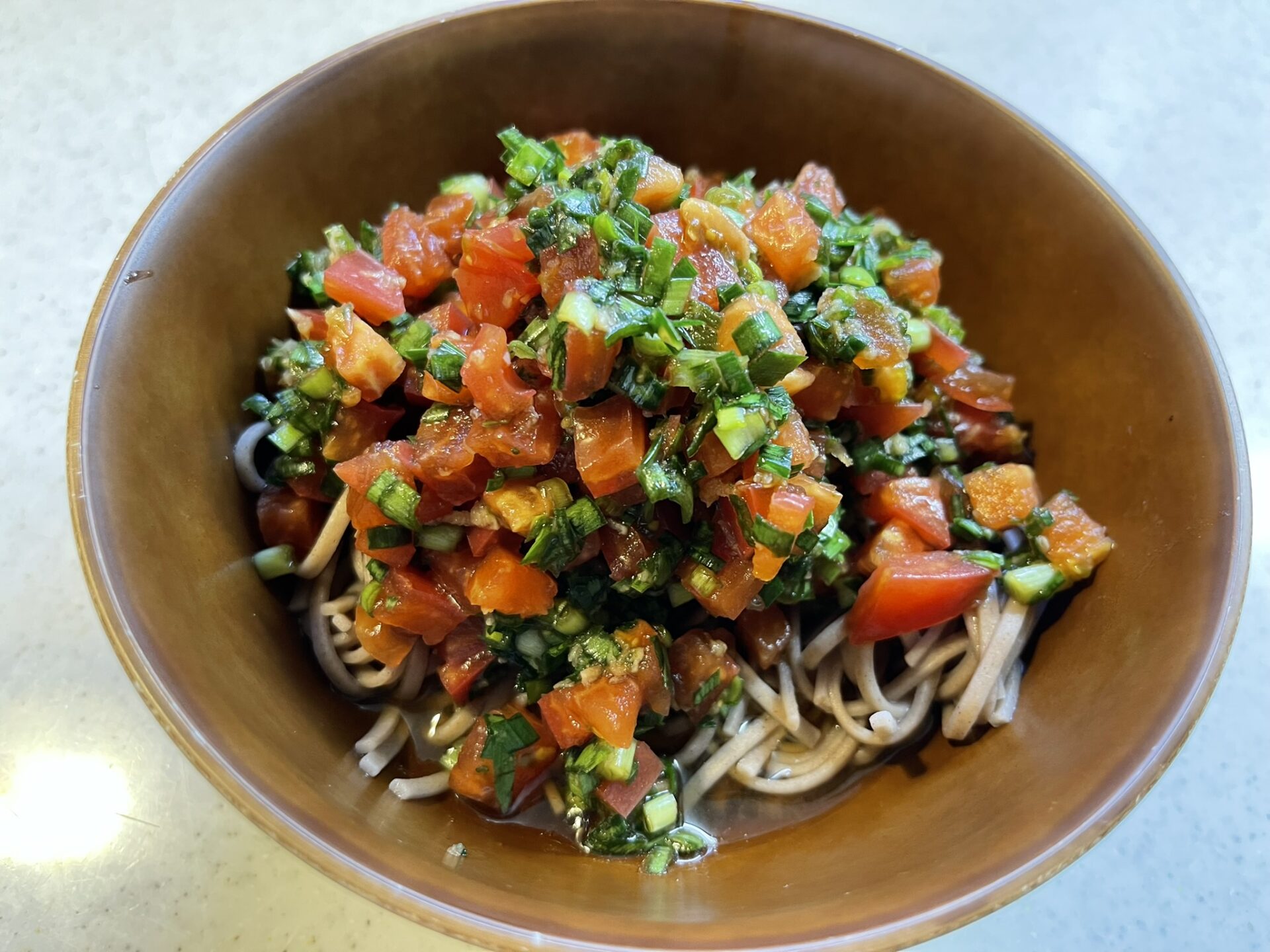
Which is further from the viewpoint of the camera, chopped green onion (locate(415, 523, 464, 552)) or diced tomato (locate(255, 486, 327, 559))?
diced tomato (locate(255, 486, 327, 559))

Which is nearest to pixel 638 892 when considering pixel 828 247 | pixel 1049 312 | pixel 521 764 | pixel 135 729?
pixel 521 764

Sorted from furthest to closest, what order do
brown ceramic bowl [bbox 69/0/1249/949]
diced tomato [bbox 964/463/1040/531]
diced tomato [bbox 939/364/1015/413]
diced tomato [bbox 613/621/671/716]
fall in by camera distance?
diced tomato [bbox 939/364/1015/413]
diced tomato [bbox 964/463/1040/531]
diced tomato [bbox 613/621/671/716]
brown ceramic bowl [bbox 69/0/1249/949]

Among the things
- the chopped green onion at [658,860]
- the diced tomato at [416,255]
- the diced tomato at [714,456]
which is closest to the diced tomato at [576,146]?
the diced tomato at [416,255]

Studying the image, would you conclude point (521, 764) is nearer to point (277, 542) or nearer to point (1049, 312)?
point (277, 542)

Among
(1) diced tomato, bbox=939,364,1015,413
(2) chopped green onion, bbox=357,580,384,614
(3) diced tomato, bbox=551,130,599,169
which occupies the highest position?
(3) diced tomato, bbox=551,130,599,169

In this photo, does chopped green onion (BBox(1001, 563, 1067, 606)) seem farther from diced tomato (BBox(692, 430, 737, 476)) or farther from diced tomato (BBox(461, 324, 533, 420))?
diced tomato (BBox(461, 324, 533, 420))

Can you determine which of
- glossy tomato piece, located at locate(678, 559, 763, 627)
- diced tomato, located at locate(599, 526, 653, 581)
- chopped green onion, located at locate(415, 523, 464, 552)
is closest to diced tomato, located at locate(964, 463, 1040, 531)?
glossy tomato piece, located at locate(678, 559, 763, 627)
